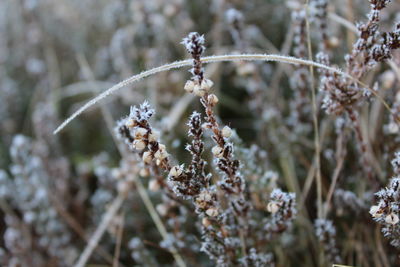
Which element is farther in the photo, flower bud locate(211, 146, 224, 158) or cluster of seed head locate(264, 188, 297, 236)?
cluster of seed head locate(264, 188, 297, 236)

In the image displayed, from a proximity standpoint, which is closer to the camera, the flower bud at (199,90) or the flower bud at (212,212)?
the flower bud at (199,90)

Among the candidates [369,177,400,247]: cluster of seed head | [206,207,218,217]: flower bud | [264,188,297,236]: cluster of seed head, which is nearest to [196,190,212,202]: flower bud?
[206,207,218,217]: flower bud

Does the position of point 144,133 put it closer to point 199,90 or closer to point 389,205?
point 199,90

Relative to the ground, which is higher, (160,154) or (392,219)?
(160,154)

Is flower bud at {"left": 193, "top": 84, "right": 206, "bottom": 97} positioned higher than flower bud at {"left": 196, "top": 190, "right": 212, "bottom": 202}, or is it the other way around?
flower bud at {"left": 193, "top": 84, "right": 206, "bottom": 97}

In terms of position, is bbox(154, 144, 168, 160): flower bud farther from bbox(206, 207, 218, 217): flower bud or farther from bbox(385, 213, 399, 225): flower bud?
bbox(385, 213, 399, 225): flower bud

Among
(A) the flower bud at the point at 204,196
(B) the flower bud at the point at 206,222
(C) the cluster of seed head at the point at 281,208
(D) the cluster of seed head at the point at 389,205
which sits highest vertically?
(C) the cluster of seed head at the point at 281,208

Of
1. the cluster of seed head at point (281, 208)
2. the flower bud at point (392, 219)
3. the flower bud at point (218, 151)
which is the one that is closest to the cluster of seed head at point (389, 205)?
the flower bud at point (392, 219)

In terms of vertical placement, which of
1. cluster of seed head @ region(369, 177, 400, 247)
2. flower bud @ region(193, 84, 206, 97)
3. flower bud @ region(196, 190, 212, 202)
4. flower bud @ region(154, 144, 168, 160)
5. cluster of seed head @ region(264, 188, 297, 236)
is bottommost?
cluster of seed head @ region(369, 177, 400, 247)

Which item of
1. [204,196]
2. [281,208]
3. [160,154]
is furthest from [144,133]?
[281,208]

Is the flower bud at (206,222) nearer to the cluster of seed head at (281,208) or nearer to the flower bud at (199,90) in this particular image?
the cluster of seed head at (281,208)

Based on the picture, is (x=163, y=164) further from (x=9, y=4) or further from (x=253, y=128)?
(x=9, y=4)
